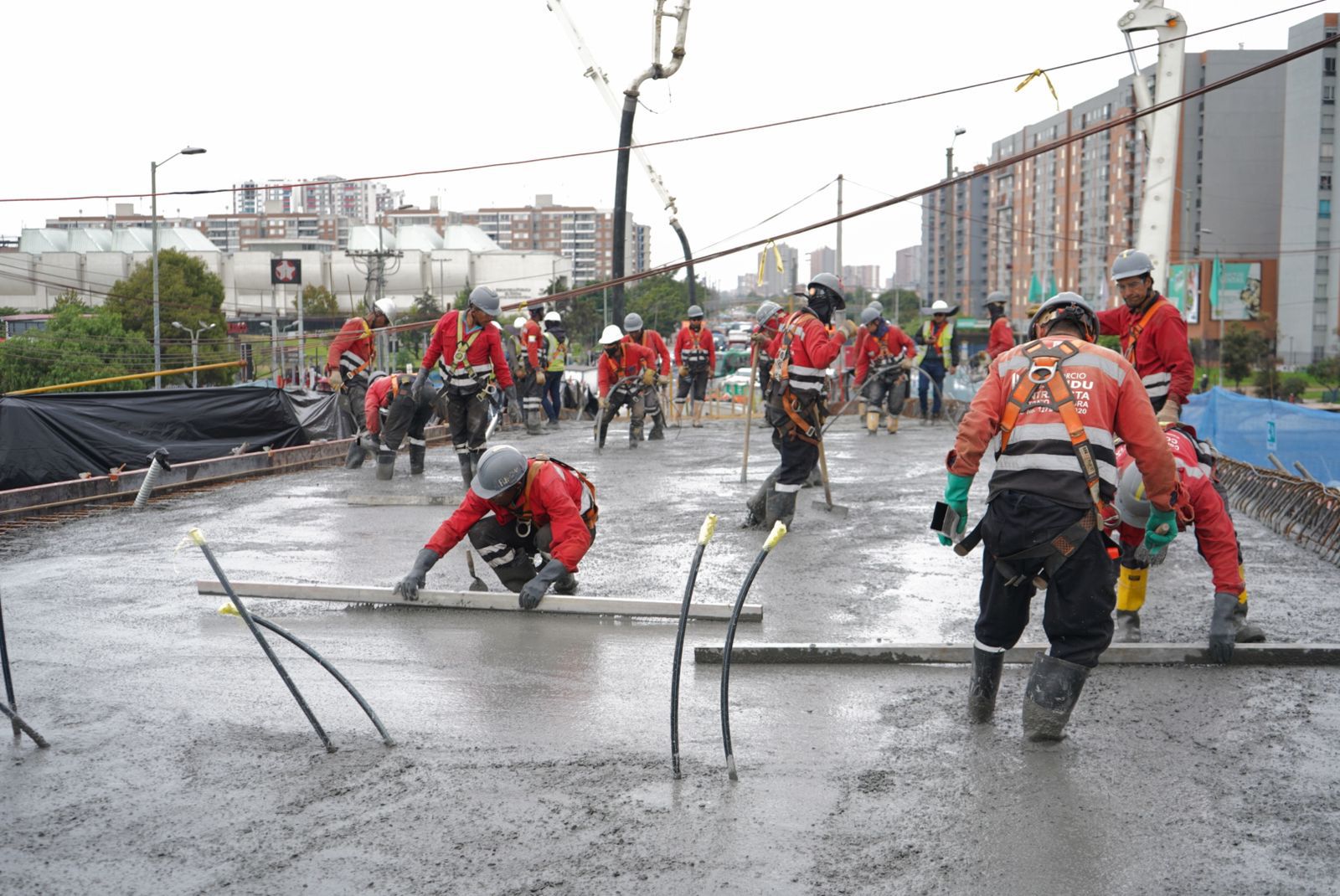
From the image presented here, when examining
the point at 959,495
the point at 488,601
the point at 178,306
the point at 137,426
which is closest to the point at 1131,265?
the point at 959,495

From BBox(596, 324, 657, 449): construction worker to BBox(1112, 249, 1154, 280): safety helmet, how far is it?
1022cm

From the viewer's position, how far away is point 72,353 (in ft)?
165

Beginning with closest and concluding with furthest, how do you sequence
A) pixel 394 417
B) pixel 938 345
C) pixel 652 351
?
pixel 394 417 < pixel 652 351 < pixel 938 345

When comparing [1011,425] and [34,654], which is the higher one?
[1011,425]

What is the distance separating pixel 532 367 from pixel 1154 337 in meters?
13.4

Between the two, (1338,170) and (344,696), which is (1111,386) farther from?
(1338,170)

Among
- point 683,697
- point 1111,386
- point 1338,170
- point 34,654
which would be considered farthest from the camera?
point 1338,170

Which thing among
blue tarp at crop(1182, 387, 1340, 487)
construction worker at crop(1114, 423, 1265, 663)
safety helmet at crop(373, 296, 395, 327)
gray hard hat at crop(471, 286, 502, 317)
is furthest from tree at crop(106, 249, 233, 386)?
construction worker at crop(1114, 423, 1265, 663)

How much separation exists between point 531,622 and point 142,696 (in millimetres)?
2207

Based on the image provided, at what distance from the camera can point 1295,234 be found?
2773 inches

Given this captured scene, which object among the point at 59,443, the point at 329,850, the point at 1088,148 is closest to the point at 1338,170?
the point at 1088,148

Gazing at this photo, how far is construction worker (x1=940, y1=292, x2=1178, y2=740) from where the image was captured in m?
5.05

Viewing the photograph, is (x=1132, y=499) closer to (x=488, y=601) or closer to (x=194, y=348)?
(x=488, y=601)

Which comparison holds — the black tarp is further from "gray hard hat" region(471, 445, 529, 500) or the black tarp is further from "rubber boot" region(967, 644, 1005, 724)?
"rubber boot" region(967, 644, 1005, 724)
